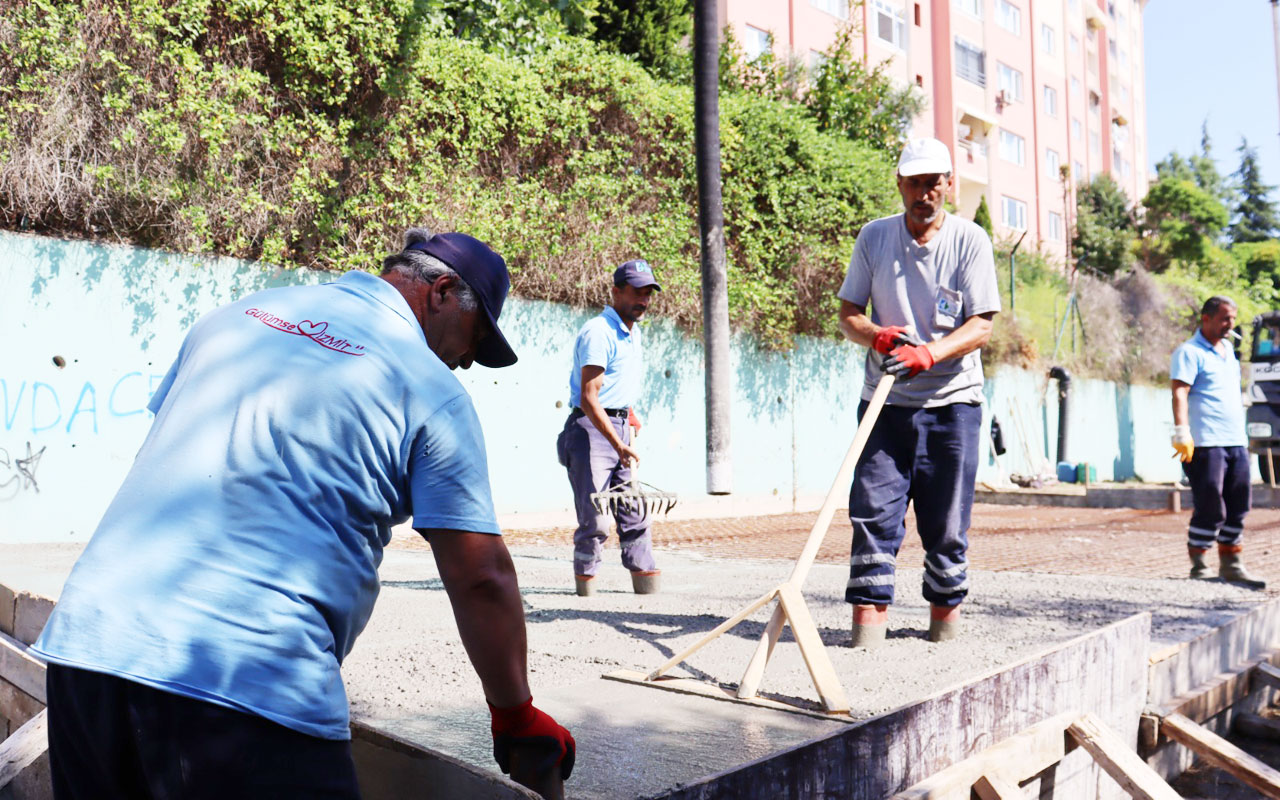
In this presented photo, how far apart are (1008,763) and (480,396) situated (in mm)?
9030

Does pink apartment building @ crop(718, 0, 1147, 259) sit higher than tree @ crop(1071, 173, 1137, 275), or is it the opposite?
pink apartment building @ crop(718, 0, 1147, 259)

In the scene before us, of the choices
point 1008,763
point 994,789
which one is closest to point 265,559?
point 994,789

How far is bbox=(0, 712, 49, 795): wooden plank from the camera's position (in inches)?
133

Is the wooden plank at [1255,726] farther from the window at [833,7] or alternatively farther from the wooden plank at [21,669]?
the window at [833,7]

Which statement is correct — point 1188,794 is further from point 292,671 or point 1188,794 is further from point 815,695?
point 292,671

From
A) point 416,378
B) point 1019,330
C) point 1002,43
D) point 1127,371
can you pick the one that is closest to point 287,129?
point 416,378

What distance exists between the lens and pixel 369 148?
11.0 metres

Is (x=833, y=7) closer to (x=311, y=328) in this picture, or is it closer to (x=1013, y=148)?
(x=1013, y=148)

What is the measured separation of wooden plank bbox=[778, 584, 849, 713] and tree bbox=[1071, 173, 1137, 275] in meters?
36.5

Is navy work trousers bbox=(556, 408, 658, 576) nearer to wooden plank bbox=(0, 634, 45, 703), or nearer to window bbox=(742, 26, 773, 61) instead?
wooden plank bbox=(0, 634, 45, 703)

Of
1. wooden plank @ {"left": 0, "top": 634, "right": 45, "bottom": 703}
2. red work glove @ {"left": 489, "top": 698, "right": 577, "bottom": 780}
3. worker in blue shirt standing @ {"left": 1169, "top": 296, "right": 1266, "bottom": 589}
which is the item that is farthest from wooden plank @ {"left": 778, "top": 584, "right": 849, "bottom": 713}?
worker in blue shirt standing @ {"left": 1169, "top": 296, "right": 1266, "bottom": 589}

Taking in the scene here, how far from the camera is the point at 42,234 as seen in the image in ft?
28.9

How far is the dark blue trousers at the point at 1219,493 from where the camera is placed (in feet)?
23.5

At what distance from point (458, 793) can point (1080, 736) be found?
2474 millimetres
